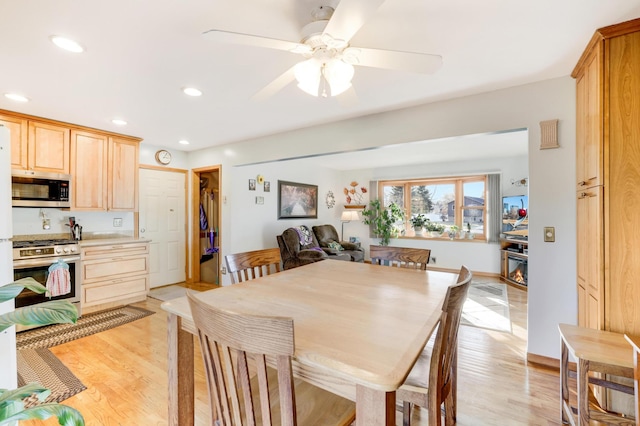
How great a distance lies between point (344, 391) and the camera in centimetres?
83

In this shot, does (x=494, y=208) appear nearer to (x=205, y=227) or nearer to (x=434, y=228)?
(x=434, y=228)

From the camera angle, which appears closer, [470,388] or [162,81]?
[470,388]

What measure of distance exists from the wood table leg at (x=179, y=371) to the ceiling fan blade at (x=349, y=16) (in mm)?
1432

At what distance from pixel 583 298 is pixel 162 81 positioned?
140 inches

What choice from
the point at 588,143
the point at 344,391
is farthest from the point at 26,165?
the point at 588,143

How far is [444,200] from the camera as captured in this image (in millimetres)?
6082

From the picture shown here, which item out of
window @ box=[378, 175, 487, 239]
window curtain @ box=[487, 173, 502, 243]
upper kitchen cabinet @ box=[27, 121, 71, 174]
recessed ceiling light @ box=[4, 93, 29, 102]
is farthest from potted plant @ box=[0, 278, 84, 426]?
window @ box=[378, 175, 487, 239]

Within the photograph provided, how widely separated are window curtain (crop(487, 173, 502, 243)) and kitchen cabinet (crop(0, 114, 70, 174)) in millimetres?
6600

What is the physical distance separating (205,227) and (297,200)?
1.80m

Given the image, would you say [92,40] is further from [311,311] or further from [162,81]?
[311,311]

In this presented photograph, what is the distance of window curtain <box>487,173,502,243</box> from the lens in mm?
5359

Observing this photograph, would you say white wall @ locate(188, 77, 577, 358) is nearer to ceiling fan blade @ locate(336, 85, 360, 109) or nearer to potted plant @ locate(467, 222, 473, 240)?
ceiling fan blade @ locate(336, 85, 360, 109)

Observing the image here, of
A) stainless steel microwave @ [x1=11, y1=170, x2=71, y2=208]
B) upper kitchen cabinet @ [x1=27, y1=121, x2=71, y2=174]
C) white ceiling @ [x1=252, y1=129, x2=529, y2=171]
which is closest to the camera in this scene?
stainless steel microwave @ [x1=11, y1=170, x2=71, y2=208]

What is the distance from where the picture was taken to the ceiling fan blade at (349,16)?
101 cm
